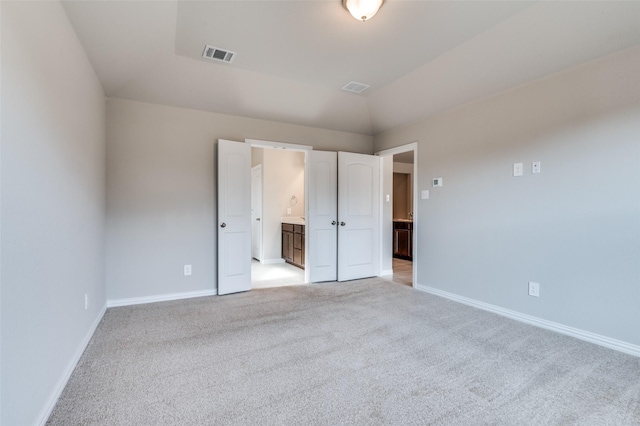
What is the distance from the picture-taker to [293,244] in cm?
591

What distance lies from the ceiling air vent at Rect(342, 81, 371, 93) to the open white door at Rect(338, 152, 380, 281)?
3.14 ft

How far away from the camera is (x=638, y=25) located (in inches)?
86.2

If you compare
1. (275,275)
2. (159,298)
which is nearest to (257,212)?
(275,275)

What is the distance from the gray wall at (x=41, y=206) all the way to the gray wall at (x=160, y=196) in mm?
926

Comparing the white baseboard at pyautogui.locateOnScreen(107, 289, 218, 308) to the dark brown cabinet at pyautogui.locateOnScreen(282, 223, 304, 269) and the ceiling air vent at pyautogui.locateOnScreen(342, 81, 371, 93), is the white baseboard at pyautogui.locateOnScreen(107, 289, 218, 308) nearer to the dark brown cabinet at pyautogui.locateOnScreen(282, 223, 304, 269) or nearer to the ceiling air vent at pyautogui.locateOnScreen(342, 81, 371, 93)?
the dark brown cabinet at pyautogui.locateOnScreen(282, 223, 304, 269)

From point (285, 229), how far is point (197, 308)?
3009 mm

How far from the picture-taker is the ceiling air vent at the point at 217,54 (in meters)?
2.96

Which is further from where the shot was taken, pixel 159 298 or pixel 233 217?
pixel 233 217

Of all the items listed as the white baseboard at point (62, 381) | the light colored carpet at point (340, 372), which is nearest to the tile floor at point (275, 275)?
the light colored carpet at point (340, 372)

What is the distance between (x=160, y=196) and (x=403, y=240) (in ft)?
16.0

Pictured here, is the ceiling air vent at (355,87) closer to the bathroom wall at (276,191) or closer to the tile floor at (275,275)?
the bathroom wall at (276,191)

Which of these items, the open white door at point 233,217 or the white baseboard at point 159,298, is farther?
the open white door at point 233,217

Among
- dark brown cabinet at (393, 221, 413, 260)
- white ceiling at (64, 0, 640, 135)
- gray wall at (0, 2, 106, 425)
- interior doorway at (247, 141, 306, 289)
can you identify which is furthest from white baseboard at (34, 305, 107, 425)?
dark brown cabinet at (393, 221, 413, 260)

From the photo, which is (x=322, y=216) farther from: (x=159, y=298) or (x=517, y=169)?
(x=517, y=169)
